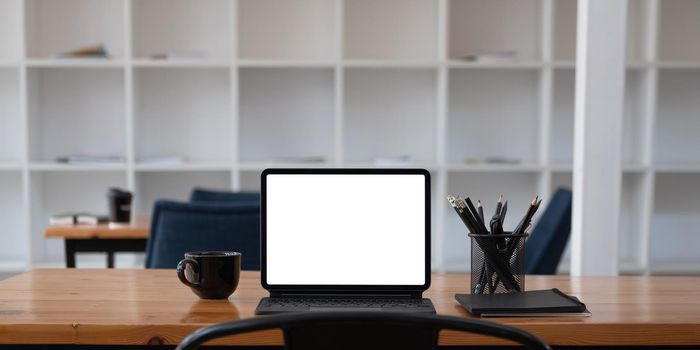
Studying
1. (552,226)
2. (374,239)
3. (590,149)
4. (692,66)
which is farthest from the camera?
(692,66)

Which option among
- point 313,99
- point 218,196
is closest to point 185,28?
point 313,99

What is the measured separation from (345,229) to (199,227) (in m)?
0.99

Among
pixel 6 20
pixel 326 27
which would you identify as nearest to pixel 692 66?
pixel 326 27

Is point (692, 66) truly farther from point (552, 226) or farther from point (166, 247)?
point (166, 247)

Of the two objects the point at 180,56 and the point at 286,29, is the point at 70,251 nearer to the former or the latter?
the point at 180,56

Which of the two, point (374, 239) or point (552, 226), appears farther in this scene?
point (552, 226)

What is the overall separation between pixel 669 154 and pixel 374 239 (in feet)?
12.9

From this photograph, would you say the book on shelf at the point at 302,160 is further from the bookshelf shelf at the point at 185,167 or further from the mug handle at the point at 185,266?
the mug handle at the point at 185,266

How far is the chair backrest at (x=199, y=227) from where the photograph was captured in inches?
90.9

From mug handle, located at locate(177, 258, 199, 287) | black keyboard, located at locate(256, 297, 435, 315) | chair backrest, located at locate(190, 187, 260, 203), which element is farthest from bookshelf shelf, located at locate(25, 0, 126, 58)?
black keyboard, located at locate(256, 297, 435, 315)

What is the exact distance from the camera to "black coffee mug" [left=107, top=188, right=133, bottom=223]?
3.15 meters

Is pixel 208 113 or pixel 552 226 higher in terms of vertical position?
pixel 208 113

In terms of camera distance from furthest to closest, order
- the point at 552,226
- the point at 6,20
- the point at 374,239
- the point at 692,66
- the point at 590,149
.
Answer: the point at 6,20, the point at 692,66, the point at 552,226, the point at 590,149, the point at 374,239

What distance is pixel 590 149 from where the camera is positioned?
7.25 ft
